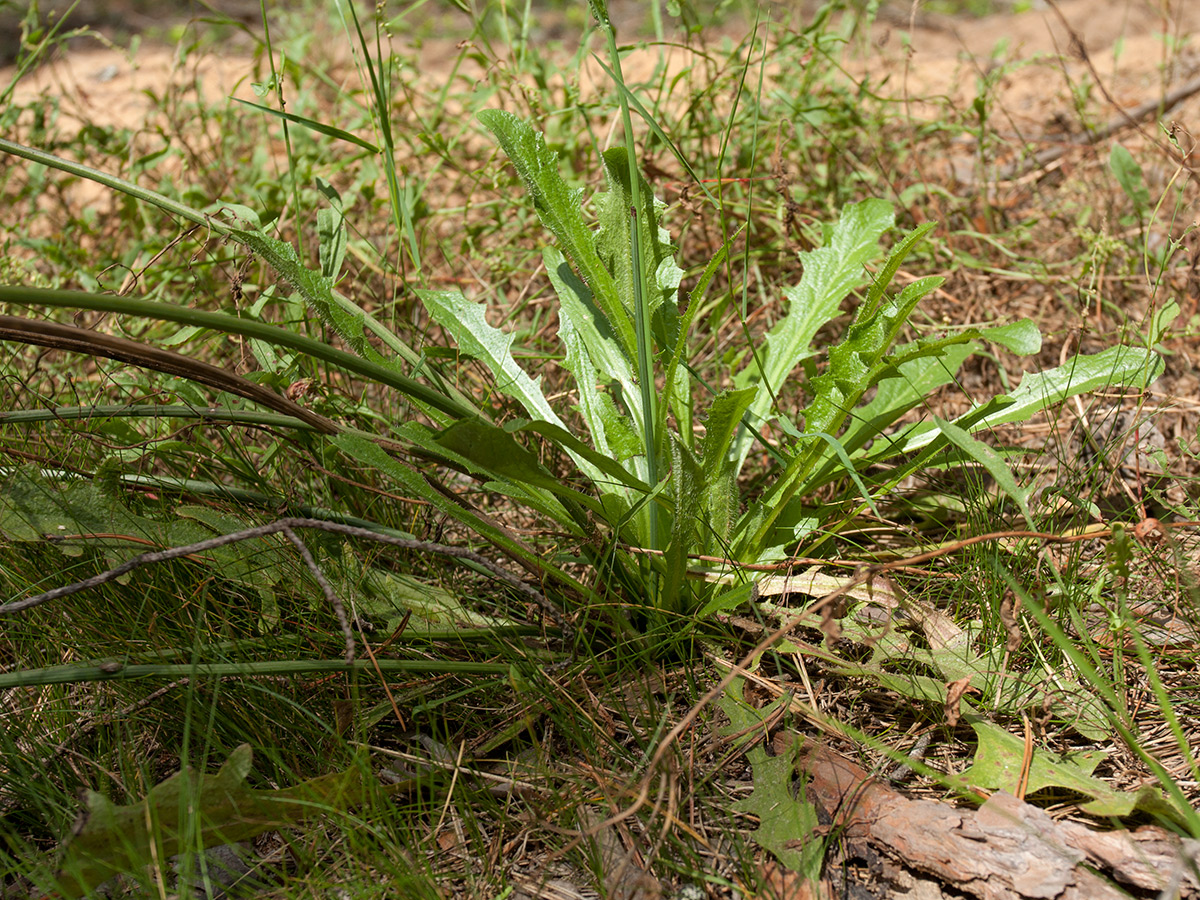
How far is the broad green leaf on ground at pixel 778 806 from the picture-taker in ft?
3.67

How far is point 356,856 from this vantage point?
112 centimetres

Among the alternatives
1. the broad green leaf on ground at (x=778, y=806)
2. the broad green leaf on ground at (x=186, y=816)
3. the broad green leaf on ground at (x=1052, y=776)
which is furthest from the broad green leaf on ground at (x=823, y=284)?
the broad green leaf on ground at (x=186, y=816)

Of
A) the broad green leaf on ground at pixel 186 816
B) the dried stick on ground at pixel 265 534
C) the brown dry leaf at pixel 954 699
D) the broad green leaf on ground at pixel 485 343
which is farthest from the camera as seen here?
the broad green leaf on ground at pixel 485 343

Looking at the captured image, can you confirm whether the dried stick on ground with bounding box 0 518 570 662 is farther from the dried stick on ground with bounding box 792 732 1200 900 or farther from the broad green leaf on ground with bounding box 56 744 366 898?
the dried stick on ground with bounding box 792 732 1200 900

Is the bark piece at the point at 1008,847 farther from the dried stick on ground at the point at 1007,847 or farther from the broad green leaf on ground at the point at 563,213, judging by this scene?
A: the broad green leaf on ground at the point at 563,213

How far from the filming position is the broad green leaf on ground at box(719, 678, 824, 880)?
3.67 ft

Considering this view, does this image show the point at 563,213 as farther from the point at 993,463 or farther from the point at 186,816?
the point at 186,816

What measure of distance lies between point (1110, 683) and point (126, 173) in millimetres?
2824

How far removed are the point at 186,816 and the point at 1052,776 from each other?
43.8 inches

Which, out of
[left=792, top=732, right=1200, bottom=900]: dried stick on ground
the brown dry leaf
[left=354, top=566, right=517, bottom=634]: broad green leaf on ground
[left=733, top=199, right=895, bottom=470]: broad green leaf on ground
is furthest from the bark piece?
[left=733, top=199, right=895, bottom=470]: broad green leaf on ground

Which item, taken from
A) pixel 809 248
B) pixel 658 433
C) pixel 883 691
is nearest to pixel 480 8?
pixel 809 248

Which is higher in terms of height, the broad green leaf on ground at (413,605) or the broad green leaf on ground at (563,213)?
the broad green leaf on ground at (563,213)

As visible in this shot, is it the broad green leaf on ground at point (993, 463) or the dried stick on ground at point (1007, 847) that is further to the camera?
the broad green leaf on ground at point (993, 463)

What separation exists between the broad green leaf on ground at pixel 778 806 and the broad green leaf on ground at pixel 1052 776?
224 mm
